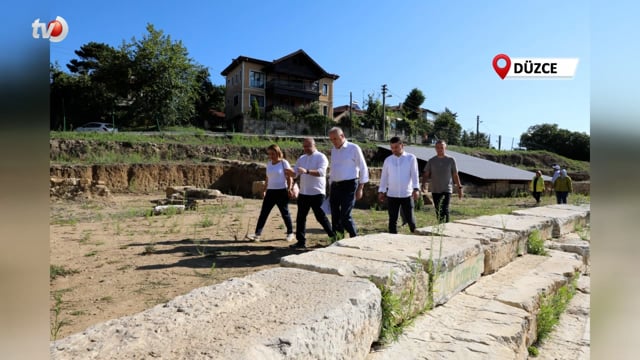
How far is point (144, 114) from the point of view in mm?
26469

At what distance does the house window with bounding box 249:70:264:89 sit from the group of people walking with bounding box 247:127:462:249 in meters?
36.1

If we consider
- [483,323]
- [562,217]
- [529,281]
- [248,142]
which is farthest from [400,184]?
[248,142]

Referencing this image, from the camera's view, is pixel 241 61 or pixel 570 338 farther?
pixel 241 61

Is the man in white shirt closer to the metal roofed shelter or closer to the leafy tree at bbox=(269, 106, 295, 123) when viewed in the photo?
the metal roofed shelter

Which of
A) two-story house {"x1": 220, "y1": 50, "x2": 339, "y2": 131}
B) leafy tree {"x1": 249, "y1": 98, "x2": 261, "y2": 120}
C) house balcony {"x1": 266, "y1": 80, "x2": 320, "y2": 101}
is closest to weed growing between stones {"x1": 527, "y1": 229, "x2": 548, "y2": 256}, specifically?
leafy tree {"x1": 249, "y1": 98, "x2": 261, "y2": 120}

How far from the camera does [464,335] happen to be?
2.39m

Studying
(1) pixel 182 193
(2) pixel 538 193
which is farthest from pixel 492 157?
(1) pixel 182 193

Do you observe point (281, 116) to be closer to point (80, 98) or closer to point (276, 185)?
point (80, 98)

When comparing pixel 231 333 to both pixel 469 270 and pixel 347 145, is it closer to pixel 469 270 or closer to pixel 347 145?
pixel 469 270

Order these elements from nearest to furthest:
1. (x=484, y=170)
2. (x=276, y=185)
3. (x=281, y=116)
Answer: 1. (x=276, y=185)
2. (x=484, y=170)
3. (x=281, y=116)

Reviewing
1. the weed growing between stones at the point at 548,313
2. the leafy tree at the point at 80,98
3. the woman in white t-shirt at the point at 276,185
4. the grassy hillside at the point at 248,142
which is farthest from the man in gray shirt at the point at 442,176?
the leafy tree at the point at 80,98

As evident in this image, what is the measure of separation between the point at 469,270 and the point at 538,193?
43.3 ft

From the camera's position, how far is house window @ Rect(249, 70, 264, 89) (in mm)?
39844

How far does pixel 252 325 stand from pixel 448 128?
42.4m
